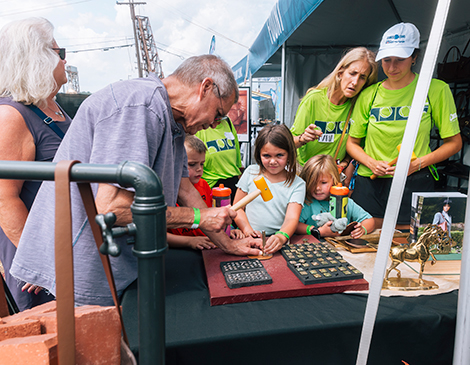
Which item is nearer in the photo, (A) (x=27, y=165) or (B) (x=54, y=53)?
(A) (x=27, y=165)

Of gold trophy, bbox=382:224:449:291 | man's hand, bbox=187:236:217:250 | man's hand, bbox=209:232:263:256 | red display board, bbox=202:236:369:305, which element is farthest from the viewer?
man's hand, bbox=187:236:217:250

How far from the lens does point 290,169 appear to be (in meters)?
1.99

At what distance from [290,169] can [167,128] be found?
112 cm

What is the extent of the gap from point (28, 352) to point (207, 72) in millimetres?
996

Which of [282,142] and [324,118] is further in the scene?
[324,118]

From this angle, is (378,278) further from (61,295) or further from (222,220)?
(61,295)

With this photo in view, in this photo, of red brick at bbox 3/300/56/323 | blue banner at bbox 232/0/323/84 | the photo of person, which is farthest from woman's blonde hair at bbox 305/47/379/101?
red brick at bbox 3/300/56/323

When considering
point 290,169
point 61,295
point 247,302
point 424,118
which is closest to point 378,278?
point 247,302

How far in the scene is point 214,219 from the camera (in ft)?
3.78

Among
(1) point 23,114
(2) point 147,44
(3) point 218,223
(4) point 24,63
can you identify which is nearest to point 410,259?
(3) point 218,223

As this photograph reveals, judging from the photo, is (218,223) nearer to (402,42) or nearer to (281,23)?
(402,42)

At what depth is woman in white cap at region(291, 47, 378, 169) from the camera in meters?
2.23

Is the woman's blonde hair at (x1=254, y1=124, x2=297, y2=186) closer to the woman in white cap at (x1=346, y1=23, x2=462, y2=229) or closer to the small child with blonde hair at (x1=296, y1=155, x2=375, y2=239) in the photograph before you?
the small child with blonde hair at (x1=296, y1=155, x2=375, y2=239)

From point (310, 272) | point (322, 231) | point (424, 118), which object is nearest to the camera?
point (310, 272)
